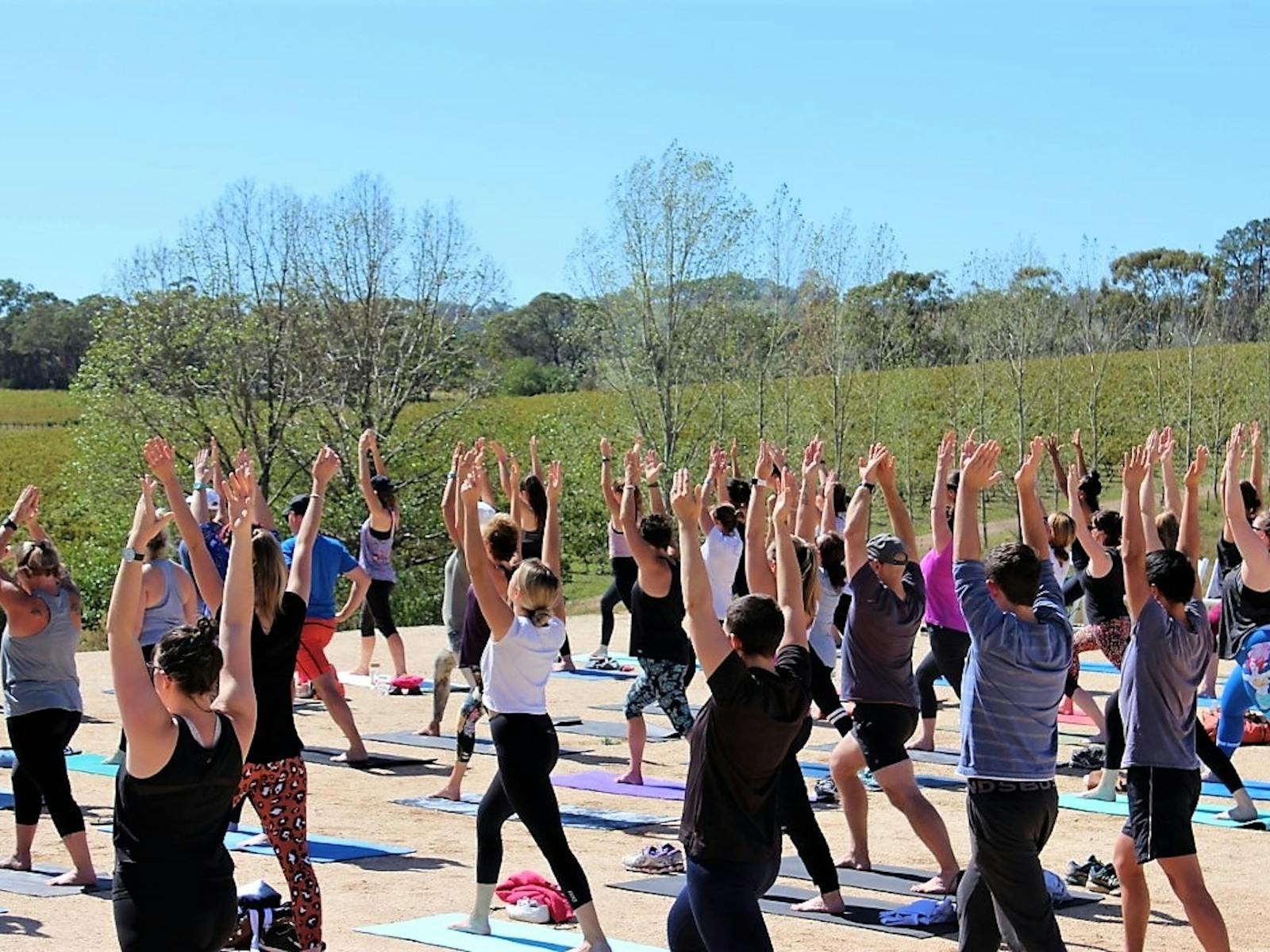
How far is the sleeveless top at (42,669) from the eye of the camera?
812 cm

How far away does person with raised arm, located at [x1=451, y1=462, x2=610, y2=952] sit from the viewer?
678 centimetres

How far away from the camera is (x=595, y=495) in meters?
36.8

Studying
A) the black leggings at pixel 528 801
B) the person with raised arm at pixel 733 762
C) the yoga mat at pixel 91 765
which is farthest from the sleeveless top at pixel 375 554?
the person with raised arm at pixel 733 762

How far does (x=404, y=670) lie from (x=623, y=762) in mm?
4346

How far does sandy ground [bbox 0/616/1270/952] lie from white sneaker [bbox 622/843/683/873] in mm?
102

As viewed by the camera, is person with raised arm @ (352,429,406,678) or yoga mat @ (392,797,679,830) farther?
person with raised arm @ (352,429,406,678)

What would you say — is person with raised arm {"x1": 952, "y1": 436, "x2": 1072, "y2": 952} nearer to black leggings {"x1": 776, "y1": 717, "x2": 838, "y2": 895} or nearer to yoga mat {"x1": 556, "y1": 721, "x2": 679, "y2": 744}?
black leggings {"x1": 776, "y1": 717, "x2": 838, "y2": 895}

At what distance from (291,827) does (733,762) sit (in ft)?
7.47

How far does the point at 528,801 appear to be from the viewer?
6.79m

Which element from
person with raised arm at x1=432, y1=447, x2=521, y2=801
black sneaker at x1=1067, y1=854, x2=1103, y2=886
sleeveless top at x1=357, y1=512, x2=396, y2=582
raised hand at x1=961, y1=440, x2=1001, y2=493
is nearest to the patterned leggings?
person with raised arm at x1=432, y1=447, x2=521, y2=801

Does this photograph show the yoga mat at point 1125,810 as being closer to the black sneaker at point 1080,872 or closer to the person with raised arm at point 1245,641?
the person with raised arm at point 1245,641

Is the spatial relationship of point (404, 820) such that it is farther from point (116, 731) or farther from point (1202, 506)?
point (1202, 506)

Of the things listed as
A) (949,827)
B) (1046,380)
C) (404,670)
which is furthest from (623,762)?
(1046,380)

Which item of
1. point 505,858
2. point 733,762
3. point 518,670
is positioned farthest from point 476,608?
point 733,762
